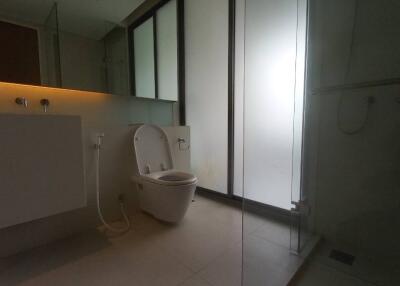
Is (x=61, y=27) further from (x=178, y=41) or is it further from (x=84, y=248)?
→ (x=84, y=248)

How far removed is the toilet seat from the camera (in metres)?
1.49

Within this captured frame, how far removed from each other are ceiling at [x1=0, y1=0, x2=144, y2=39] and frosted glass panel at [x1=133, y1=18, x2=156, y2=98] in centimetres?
22

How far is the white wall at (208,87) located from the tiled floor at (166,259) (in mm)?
741

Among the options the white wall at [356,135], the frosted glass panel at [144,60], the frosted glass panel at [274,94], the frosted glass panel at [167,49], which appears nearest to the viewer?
the white wall at [356,135]

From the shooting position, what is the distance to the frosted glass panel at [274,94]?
147cm

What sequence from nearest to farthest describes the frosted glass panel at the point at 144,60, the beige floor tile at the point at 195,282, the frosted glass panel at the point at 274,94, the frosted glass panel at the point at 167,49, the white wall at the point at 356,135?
1. the beige floor tile at the point at 195,282
2. the white wall at the point at 356,135
3. the frosted glass panel at the point at 274,94
4. the frosted glass panel at the point at 144,60
5. the frosted glass panel at the point at 167,49

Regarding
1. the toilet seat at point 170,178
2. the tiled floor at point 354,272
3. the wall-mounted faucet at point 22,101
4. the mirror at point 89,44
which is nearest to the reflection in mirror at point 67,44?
the mirror at point 89,44

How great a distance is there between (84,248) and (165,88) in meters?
1.67

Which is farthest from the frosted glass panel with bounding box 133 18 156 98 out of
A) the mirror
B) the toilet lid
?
the toilet lid

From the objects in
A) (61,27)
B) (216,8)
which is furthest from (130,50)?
(216,8)

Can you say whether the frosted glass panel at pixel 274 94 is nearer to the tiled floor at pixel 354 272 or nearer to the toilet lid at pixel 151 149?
the tiled floor at pixel 354 272

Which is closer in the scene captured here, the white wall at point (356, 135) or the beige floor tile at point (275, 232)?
the white wall at point (356, 135)

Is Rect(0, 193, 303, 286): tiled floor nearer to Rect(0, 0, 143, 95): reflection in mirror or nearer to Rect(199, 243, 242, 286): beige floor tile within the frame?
Rect(199, 243, 242, 286): beige floor tile

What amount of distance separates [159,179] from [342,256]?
1260 mm
